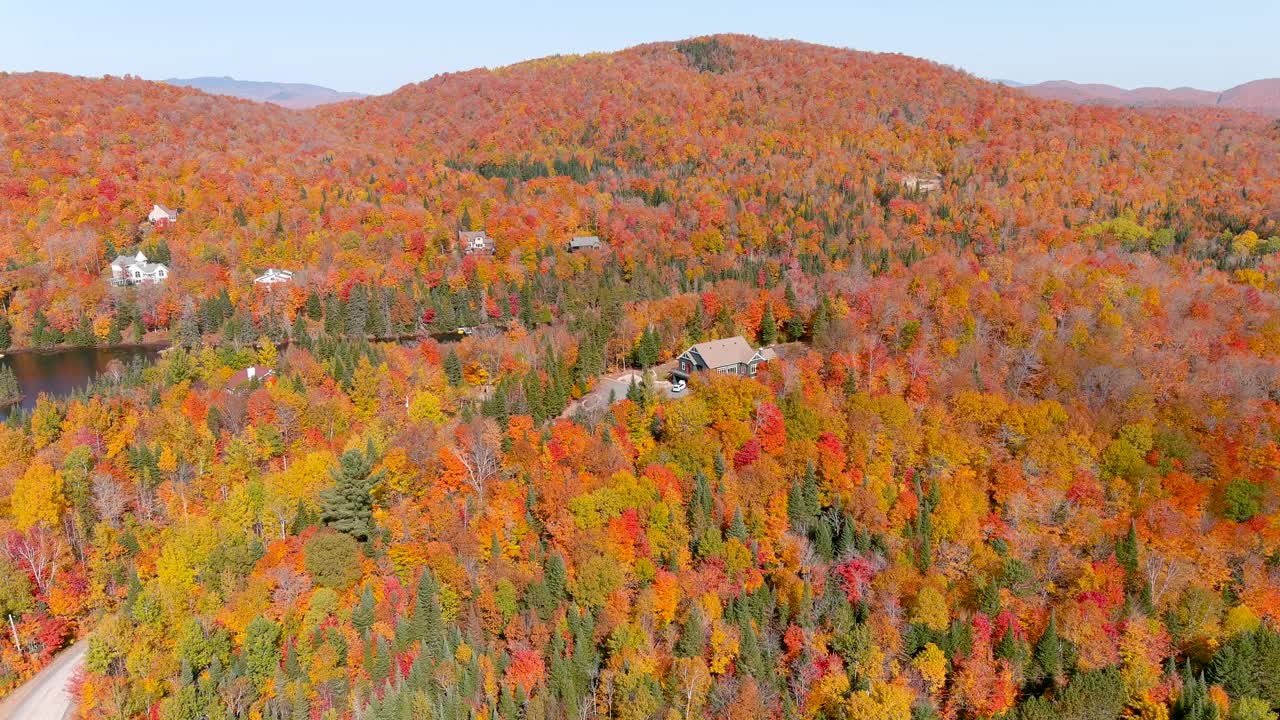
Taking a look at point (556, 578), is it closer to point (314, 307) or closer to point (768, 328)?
point (768, 328)

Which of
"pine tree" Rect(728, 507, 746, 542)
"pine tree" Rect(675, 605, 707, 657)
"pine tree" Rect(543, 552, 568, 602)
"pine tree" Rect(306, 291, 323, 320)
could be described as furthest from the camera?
"pine tree" Rect(306, 291, 323, 320)

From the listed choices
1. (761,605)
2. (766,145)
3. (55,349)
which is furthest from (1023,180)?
A: (55,349)

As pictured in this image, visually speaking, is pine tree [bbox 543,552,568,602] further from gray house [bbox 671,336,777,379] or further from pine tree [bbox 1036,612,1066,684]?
pine tree [bbox 1036,612,1066,684]

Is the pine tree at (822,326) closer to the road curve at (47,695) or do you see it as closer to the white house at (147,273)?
the road curve at (47,695)

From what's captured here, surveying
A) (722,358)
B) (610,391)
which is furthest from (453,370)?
(722,358)

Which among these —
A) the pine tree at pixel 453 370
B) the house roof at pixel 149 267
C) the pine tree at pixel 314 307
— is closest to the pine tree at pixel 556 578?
the pine tree at pixel 453 370

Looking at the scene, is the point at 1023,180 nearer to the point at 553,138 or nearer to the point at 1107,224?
the point at 1107,224

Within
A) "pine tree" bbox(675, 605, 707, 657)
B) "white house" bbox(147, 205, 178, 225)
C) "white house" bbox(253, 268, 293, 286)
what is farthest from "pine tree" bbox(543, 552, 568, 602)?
"white house" bbox(147, 205, 178, 225)
